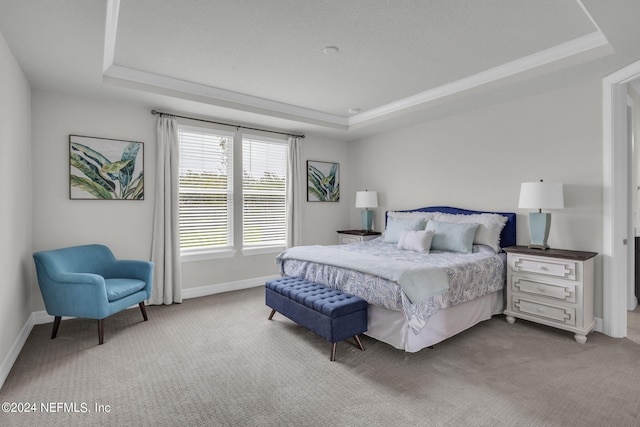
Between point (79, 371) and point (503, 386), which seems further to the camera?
point (79, 371)

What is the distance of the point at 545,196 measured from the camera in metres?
3.36

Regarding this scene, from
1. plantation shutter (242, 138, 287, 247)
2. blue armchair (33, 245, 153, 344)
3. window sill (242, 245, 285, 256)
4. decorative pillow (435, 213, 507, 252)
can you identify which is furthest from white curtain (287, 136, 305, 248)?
decorative pillow (435, 213, 507, 252)

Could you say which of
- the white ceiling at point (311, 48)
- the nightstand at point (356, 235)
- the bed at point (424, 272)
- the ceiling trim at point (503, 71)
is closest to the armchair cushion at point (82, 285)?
the bed at point (424, 272)

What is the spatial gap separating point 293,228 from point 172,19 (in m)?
3.60

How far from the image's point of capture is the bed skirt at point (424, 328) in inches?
109

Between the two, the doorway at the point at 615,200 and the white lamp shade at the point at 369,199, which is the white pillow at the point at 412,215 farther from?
the doorway at the point at 615,200

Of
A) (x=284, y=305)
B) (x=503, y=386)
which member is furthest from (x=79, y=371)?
(x=503, y=386)

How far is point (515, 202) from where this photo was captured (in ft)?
13.3

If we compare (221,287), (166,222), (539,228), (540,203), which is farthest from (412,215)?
(166,222)

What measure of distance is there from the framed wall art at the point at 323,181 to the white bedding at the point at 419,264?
2083 mm

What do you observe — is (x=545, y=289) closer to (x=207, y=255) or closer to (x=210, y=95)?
(x=207, y=255)

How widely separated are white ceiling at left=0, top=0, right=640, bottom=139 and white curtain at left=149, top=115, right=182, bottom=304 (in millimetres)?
433

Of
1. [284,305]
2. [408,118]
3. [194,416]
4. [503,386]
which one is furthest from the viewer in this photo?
[408,118]

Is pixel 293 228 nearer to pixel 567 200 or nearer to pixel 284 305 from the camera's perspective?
pixel 284 305
